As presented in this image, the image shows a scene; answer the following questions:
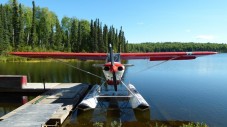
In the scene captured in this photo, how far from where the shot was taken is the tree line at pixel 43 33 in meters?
50.4

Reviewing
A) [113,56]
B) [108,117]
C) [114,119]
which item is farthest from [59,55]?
[114,119]

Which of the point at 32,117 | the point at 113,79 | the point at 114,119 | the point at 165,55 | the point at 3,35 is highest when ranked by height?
the point at 3,35

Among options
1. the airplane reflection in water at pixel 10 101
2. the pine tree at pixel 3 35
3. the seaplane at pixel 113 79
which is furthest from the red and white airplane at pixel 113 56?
the pine tree at pixel 3 35

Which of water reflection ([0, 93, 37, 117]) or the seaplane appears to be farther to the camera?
water reflection ([0, 93, 37, 117])

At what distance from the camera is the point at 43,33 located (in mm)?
58750

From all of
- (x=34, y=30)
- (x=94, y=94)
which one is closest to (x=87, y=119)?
(x=94, y=94)

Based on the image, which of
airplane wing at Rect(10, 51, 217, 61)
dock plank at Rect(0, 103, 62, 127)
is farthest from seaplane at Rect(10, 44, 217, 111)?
dock plank at Rect(0, 103, 62, 127)

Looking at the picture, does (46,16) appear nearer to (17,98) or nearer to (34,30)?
(34,30)

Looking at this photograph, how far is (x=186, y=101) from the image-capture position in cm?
1377

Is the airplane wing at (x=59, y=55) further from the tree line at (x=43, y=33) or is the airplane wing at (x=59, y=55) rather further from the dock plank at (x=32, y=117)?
the tree line at (x=43, y=33)

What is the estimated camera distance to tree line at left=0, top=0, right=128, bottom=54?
Answer: 50381 millimetres

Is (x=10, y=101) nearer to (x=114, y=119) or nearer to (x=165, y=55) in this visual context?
(x=114, y=119)

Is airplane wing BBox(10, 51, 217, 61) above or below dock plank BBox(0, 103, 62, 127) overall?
above

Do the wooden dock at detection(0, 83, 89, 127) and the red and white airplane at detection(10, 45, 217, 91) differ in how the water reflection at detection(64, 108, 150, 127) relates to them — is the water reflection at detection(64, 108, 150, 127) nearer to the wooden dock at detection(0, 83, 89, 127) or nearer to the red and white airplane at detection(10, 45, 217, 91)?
the wooden dock at detection(0, 83, 89, 127)
